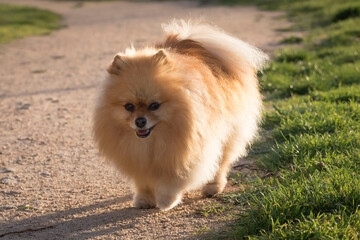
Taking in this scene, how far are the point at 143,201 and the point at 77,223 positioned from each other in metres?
0.58

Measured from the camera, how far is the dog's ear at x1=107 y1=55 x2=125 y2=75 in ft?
11.4

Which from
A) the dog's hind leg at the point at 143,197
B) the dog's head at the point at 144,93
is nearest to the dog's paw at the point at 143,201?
the dog's hind leg at the point at 143,197

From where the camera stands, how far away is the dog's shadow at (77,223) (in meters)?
3.41

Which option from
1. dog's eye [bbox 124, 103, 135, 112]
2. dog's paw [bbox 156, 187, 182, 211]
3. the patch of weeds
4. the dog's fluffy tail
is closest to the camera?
dog's eye [bbox 124, 103, 135, 112]

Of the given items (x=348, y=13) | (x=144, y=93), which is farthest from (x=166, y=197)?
(x=348, y=13)

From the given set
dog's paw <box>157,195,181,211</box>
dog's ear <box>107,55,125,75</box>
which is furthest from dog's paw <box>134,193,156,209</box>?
dog's ear <box>107,55,125,75</box>

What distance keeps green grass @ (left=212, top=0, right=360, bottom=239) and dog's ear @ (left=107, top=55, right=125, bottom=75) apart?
1406 mm

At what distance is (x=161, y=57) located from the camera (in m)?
A: 3.45

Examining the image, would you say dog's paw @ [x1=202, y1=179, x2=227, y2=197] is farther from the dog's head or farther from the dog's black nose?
the dog's black nose

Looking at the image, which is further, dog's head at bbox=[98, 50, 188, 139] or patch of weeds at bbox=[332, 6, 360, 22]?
patch of weeds at bbox=[332, 6, 360, 22]

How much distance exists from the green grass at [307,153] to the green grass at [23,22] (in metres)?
8.75

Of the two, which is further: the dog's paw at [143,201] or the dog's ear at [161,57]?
the dog's paw at [143,201]

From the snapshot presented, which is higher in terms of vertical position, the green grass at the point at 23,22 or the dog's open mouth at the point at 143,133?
the dog's open mouth at the point at 143,133

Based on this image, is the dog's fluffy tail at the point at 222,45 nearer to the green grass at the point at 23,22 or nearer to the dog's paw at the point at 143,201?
the dog's paw at the point at 143,201
